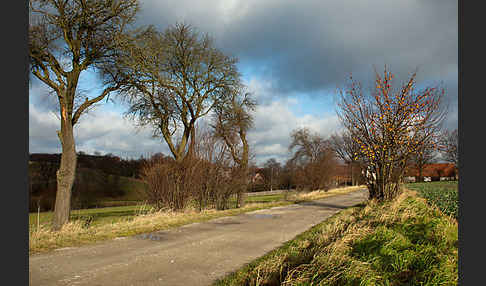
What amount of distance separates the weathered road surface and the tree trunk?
9.30 feet

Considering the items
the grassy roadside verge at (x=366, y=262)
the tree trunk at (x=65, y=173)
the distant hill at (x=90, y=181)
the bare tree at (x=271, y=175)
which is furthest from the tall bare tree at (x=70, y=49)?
the distant hill at (x=90, y=181)

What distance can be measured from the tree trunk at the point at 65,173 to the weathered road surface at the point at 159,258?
2834 millimetres

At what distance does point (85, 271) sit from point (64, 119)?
6465 mm

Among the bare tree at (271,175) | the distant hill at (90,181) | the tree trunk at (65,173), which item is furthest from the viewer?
the distant hill at (90,181)

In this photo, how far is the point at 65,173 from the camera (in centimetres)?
998

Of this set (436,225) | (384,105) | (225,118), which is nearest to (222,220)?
(436,225)

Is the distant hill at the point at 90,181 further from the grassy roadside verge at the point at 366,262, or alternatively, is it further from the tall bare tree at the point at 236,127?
the grassy roadside verge at the point at 366,262

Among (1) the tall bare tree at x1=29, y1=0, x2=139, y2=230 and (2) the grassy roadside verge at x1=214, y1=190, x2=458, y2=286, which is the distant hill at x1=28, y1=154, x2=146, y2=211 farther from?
(2) the grassy roadside verge at x1=214, y1=190, x2=458, y2=286

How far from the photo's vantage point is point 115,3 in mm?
10398

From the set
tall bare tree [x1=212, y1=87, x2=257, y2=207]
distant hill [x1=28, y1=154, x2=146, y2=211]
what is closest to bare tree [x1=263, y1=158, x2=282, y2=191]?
tall bare tree [x1=212, y1=87, x2=257, y2=207]

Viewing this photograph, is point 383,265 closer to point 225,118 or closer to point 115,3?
point 115,3

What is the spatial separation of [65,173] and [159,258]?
18.5 feet

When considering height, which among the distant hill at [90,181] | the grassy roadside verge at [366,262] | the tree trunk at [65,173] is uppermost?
the tree trunk at [65,173]

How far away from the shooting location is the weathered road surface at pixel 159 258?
5.08 meters
